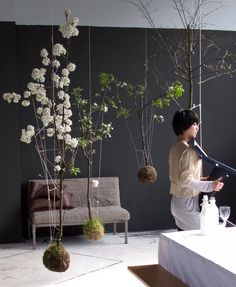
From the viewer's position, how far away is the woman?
3.57 metres

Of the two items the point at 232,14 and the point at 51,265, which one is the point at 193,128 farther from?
the point at 232,14

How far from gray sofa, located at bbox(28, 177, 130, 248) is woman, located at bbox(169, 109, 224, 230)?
7.06 feet

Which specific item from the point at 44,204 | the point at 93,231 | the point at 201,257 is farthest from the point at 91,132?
the point at 201,257

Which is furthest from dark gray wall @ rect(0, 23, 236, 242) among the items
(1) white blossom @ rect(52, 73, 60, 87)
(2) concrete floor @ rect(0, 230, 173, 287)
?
(1) white blossom @ rect(52, 73, 60, 87)

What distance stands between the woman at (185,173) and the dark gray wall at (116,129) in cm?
296

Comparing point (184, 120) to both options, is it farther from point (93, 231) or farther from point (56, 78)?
point (93, 231)

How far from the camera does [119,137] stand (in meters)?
6.62

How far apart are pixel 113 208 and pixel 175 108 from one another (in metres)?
1.60

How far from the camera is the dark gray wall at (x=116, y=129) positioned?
612 cm

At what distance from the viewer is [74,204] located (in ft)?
21.0

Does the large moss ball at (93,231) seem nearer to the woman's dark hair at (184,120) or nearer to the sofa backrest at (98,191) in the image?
the woman's dark hair at (184,120)

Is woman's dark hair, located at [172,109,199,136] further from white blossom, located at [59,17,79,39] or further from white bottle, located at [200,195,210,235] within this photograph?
white blossom, located at [59,17,79,39]

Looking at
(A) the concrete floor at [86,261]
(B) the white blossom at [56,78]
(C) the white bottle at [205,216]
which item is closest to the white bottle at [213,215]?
(C) the white bottle at [205,216]

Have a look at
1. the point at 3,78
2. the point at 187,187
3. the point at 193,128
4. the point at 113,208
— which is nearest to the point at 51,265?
the point at 187,187
